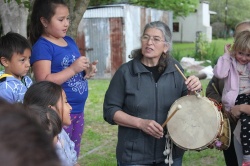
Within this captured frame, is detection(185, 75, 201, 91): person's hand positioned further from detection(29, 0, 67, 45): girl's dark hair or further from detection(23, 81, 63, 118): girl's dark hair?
detection(29, 0, 67, 45): girl's dark hair

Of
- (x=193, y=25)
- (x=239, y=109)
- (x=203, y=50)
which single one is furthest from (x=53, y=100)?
(x=193, y=25)

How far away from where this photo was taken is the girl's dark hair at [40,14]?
293 centimetres

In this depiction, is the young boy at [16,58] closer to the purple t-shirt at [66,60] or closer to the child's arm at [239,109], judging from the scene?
the purple t-shirt at [66,60]

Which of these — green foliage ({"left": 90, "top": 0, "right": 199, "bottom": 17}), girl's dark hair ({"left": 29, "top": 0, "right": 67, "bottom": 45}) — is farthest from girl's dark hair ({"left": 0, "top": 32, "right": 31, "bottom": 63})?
green foliage ({"left": 90, "top": 0, "right": 199, "bottom": 17})

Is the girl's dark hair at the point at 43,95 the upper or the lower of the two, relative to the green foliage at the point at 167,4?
lower

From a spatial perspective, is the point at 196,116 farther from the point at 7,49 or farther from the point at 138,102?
the point at 7,49

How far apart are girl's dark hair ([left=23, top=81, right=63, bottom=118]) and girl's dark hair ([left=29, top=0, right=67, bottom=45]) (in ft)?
2.46

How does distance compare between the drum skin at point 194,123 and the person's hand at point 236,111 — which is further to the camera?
the person's hand at point 236,111

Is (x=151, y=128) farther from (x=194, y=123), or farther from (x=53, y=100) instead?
(x=53, y=100)

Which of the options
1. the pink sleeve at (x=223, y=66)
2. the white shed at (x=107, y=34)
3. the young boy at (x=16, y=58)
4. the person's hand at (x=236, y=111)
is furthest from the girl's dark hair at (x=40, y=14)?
the white shed at (x=107, y=34)

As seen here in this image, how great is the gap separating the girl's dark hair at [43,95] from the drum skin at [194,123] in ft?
2.72

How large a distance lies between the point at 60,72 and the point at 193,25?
34.2 metres

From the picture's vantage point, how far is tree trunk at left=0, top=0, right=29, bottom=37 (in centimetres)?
521

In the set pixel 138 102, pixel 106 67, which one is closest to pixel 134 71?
pixel 138 102
